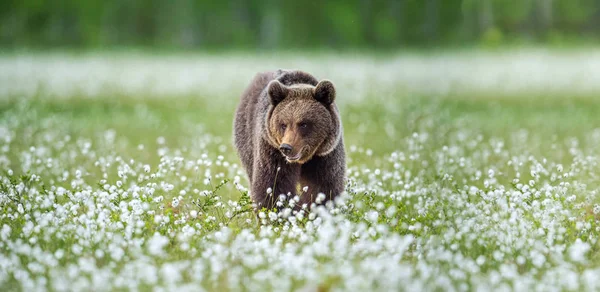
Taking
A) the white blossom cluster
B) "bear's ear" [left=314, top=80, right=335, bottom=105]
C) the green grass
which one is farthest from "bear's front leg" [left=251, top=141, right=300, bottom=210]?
the white blossom cluster

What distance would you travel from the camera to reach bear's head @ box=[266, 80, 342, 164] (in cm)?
670

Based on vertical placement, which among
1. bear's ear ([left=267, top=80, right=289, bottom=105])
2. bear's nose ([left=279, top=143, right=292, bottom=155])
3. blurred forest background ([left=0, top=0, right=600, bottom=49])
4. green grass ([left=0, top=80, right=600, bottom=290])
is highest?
bear's ear ([left=267, top=80, right=289, bottom=105])

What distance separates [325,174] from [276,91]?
2.88 feet

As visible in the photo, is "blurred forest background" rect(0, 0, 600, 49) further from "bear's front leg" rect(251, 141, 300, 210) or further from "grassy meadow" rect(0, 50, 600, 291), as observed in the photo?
"bear's front leg" rect(251, 141, 300, 210)

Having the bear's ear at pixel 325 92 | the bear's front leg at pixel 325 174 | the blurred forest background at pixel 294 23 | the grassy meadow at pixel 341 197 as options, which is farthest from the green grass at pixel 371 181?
the blurred forest background at pixel 294 23

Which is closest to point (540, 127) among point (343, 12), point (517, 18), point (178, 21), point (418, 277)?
point (418, 277)

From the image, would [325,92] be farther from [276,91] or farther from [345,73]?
[345,73]

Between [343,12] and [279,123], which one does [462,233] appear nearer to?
[279,123]

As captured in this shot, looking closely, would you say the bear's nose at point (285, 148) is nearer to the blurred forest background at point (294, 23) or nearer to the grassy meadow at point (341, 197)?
the grassy meadow at point (341, 197)

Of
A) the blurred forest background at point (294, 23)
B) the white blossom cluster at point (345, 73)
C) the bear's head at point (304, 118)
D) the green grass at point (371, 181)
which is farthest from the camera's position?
the blurred forest background at point (294, 23)

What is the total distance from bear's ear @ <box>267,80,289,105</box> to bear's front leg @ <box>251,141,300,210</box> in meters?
0.41

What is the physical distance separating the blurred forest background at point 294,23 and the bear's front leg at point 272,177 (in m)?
20.7

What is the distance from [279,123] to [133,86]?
14.9 meters

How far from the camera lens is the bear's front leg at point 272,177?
22.8 ft
